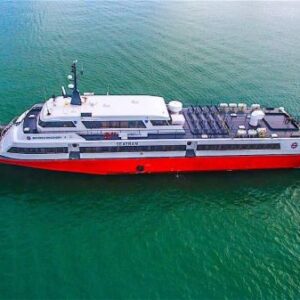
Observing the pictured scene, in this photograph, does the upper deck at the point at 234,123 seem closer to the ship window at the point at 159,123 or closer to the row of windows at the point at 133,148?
the row of windows at the point at 133,148

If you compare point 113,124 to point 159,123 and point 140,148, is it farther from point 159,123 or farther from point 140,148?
point 159,123

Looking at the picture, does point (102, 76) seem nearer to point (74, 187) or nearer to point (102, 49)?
point (102, 49)

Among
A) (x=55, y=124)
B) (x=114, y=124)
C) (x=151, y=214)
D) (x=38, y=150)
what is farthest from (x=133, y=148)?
(x=38, y=150)

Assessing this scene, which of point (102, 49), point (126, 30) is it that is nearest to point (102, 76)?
point (102, 49)

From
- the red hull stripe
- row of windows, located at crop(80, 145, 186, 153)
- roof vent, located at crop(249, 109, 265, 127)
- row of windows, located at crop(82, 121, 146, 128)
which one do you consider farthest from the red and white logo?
row of windows, located at crop(82, 121, 146, 128)

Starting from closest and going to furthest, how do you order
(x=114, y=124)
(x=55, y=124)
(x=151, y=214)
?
(x=151, y=214)
(x=55, y=124)
(x=114, y=124)

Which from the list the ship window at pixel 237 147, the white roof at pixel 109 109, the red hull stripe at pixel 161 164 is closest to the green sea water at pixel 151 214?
the red hull stripe at pixel 161 164

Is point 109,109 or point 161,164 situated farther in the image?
point 161,164
